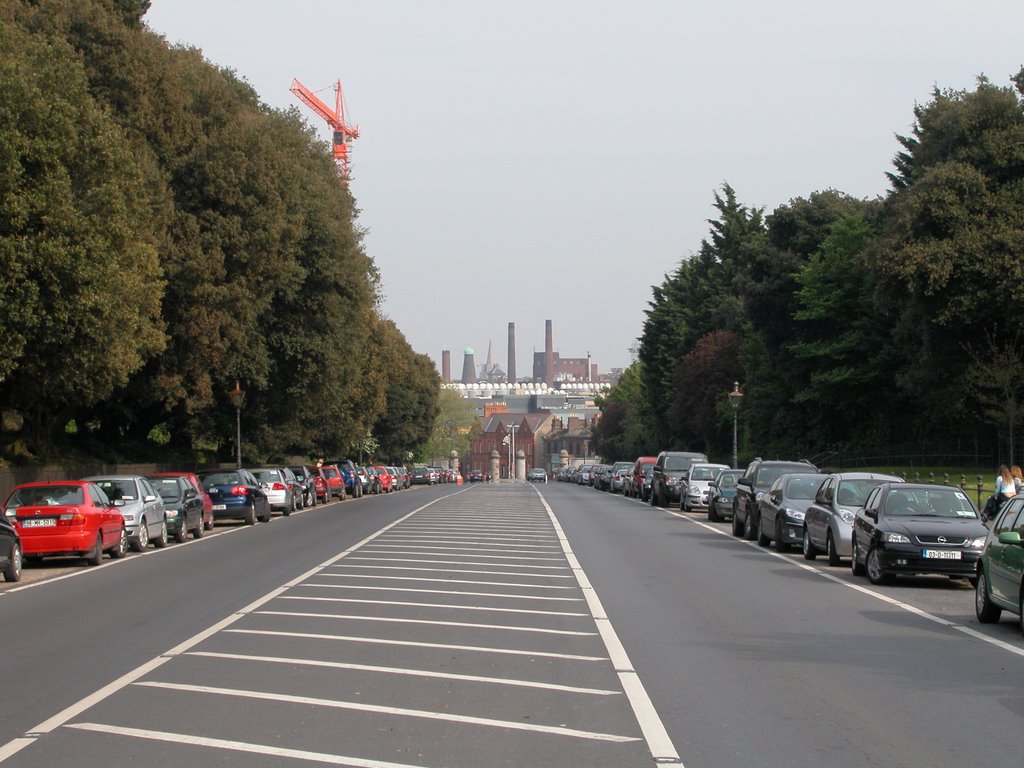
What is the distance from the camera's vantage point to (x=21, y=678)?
11078mm

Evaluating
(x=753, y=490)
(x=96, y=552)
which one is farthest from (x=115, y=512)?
(x=753, y=490)

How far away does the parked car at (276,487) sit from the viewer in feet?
141

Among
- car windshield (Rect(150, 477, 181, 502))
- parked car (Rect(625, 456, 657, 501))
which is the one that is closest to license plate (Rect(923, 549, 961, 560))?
car windshield (Rect(150, 477, 181, 502))

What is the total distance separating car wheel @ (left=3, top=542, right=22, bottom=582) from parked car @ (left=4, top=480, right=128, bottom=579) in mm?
1873

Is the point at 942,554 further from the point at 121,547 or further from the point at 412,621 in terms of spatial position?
the point at 121,547

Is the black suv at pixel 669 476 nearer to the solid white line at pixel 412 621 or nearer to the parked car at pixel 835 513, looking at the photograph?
the parked car at pixel 835 513

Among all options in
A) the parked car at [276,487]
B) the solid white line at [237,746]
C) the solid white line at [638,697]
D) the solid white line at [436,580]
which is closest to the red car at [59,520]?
the solid white line at [436,580]

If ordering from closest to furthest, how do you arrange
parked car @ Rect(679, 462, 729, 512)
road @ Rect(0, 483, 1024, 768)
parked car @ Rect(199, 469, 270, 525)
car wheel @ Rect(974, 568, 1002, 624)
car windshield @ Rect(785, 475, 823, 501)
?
road @ Rect(0, 483, 1024, 768) < car wheel @ Rect(974, 568, 1002, 624) < car windshield @ Rect(785, 475, 823, 501) < parked car @ Rect(199, 469, 270, 525) < parked car @ Rect(679, 462, 729, 512)

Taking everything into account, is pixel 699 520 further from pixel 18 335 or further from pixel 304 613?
pixel 304 613

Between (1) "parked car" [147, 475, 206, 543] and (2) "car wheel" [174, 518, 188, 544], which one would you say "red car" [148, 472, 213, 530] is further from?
(2) "car wheel" [174, 518, 188, 544]

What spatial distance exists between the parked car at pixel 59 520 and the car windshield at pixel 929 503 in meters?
13.4

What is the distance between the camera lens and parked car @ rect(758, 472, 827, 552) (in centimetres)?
2622

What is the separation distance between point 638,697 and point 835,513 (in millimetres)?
14000

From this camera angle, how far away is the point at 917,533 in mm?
19156
